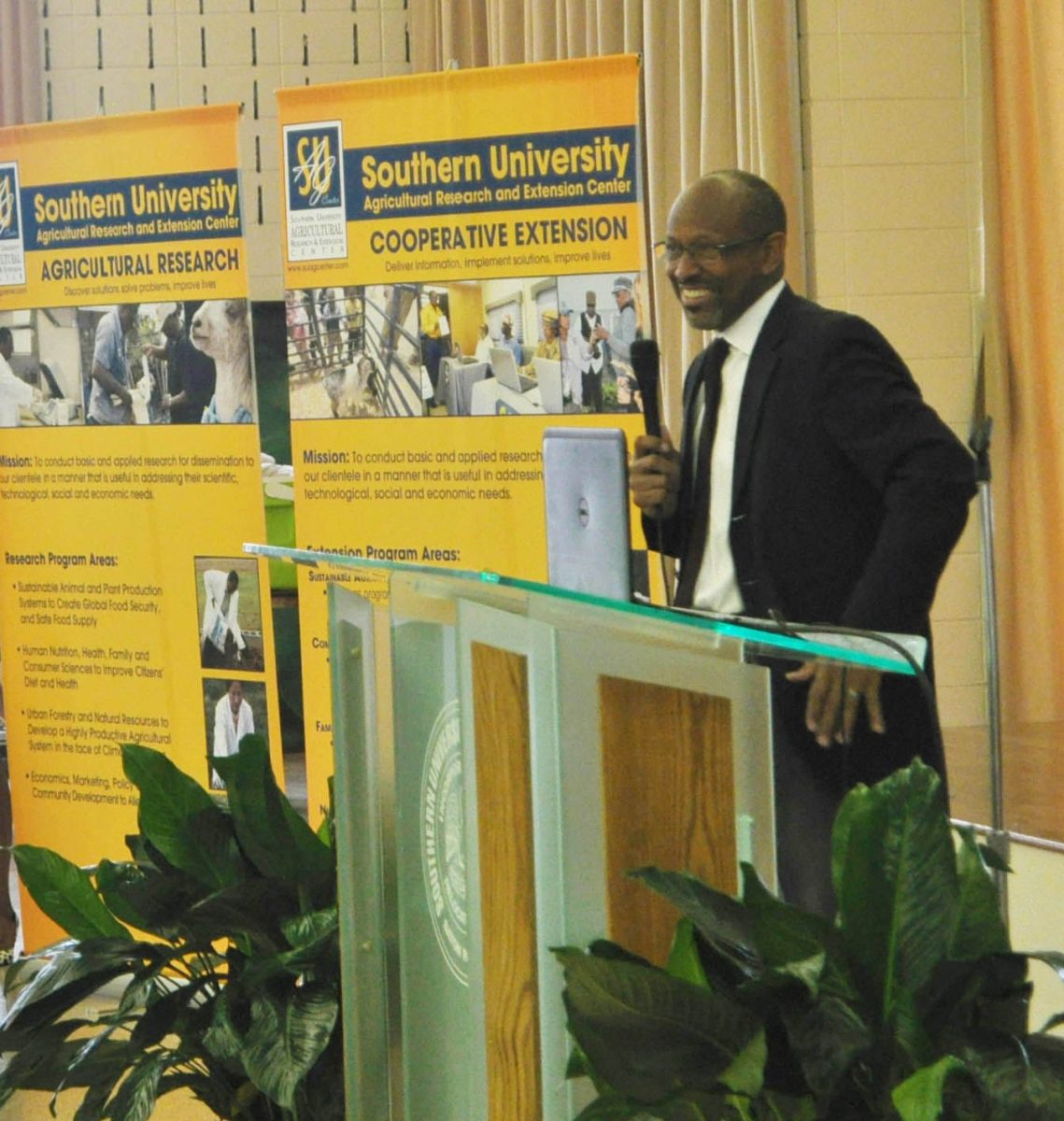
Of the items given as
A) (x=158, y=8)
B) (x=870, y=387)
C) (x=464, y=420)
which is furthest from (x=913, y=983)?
(x=158, y=8)

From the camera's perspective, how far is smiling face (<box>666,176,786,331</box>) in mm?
2492

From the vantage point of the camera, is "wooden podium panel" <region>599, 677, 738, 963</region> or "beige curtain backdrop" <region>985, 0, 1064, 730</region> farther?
"beige curtain backdrop" <region>985, 0, 1064, 730</region>

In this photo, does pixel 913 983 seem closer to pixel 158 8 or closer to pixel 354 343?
pixel 354 343

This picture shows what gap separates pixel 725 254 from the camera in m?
2.50

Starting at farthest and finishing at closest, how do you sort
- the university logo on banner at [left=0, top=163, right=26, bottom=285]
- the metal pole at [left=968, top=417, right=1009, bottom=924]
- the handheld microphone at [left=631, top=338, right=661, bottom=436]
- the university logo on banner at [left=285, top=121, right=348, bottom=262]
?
the university logo on banner at [left=0, top=163, right=26, bottom=285] < the university logo on banner at [left=285, top=121, right=348, bottom=262] < the metal pole at [left=968, top=417, right=1009, bottom=924] < the handheld microphone at [left=631, top=338, right=661, bottom=436]

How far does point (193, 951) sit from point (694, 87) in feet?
12.1

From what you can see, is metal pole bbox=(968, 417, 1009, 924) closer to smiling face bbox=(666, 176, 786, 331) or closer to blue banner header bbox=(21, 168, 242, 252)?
smiling face bbox=(666, 176, 786, 331)

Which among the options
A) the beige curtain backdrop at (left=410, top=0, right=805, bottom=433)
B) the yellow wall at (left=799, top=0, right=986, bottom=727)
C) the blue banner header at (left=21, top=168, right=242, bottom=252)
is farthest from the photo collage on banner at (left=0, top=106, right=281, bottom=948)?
the yellow wall at (left=799, top=0, right=986, bottom=727)

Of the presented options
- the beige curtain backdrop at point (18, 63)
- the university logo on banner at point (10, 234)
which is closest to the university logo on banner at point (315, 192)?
the university logo on banner at point (10, 234)

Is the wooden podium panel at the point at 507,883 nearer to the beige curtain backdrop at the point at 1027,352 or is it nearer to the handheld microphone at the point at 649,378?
the handheld microphone at the point at 649,378

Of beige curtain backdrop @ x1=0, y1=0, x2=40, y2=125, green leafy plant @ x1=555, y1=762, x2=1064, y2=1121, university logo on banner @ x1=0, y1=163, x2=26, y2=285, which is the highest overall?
beige curtain backdrop @ x1=0, y1=0, x2=40, y2=125

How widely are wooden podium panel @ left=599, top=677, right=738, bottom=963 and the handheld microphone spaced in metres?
1.26

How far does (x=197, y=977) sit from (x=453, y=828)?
2.31 feet

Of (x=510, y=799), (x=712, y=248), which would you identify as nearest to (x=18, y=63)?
(x=712, y=248)
